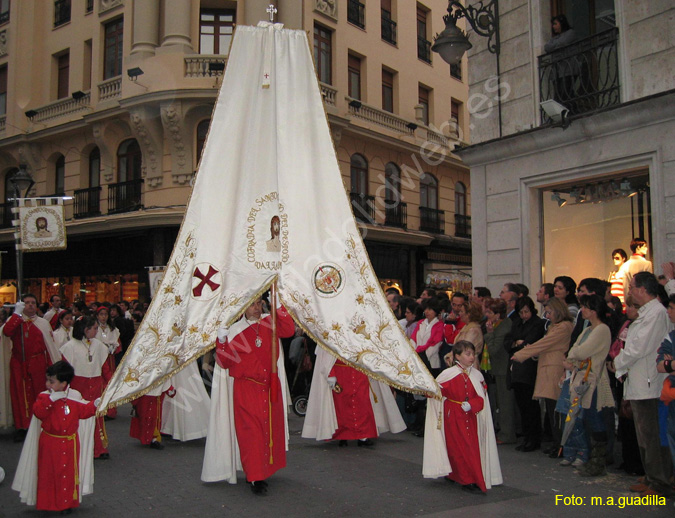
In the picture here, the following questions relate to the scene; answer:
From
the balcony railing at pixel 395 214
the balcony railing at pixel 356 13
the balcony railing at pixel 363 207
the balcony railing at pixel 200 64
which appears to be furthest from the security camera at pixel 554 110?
the balcony railing at pixel 356 13

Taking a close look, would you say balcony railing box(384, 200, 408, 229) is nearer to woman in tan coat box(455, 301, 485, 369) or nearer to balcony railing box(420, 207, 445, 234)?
balcony railing box(420, 207, 445, 234)

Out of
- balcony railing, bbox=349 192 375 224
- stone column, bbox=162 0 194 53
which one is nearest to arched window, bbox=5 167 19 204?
stone column, bbox=162 0 194 53

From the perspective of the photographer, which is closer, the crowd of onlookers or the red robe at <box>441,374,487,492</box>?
the crowd of onlookers

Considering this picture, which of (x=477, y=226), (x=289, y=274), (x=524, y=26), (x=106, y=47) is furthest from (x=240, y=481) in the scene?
(x=106, y=47)

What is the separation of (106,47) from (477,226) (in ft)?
50.3

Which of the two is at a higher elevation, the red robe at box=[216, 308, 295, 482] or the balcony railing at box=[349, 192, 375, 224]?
the balcony railing at box=[349, 192, 375, 224]

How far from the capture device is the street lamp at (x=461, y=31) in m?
10.2

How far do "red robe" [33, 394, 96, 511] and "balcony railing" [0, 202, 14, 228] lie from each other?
21.0m

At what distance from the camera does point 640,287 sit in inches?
248

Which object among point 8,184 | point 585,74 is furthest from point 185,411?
point 8,184

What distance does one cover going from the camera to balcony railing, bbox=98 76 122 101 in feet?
66.5

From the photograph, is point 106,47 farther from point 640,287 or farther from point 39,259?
point 640,287

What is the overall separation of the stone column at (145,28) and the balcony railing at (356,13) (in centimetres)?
666

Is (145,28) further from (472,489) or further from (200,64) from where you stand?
(472,489)
